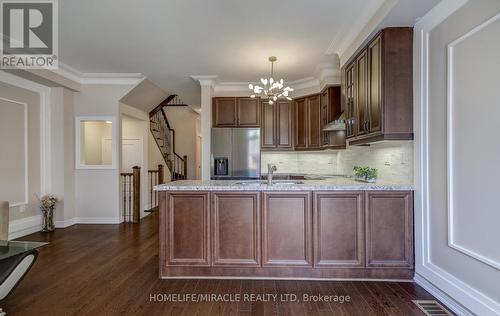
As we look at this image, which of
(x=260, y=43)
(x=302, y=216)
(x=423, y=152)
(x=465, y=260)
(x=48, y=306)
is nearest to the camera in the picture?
(x=465, y=260)

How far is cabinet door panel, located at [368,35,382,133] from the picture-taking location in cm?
297

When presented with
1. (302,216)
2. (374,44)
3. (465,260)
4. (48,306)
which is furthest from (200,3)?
(465,260)

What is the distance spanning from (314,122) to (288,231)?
10.1 feet

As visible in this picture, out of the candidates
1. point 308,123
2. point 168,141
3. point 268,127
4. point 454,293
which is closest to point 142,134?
point 168,141

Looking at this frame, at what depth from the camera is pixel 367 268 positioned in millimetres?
2945

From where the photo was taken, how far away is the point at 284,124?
5.90 meters

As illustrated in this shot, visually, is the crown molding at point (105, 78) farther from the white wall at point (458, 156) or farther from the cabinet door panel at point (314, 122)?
the white wall at point (458, 156)

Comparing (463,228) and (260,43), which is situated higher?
(260,43)

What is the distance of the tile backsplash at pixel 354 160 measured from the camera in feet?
10.5

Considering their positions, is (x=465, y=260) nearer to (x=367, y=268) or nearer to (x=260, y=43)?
(x=367, y=268)

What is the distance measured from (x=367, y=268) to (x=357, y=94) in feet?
6.59

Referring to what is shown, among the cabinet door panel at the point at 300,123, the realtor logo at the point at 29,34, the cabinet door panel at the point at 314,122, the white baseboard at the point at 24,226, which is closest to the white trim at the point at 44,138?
the white baseboard at the point at 24,226

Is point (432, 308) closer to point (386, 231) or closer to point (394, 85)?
point (386, 231)

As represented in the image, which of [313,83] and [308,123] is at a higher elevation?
[313,83]
